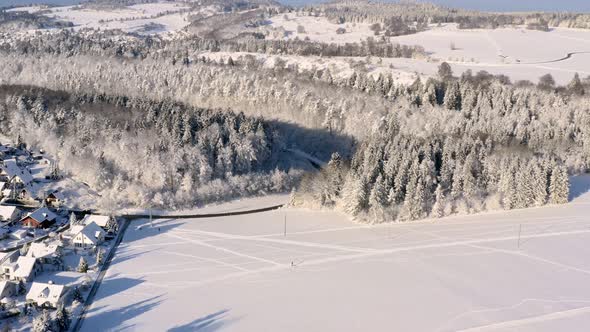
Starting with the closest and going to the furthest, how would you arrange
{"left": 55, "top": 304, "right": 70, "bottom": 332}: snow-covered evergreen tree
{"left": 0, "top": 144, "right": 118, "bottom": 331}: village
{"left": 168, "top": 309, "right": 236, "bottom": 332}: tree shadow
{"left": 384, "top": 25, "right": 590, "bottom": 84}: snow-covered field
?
{"left": 55, "top": 304, "right": 70, "bottom": 332}: snow-covered evergreen tree → {"left": 168, "top": 309, "right": 236, "bottom": 332}: tree shadow → {"left": 0, "top": 144, "right": 118, "bottom": 331}: village → {"left": 384, "top": 25, "right": 590, "bottom": 84}: snow-covered field

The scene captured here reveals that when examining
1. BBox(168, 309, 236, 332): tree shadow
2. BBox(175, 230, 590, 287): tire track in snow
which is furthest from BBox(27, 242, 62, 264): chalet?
BBox(168, 309, 236, 332): tree shadow

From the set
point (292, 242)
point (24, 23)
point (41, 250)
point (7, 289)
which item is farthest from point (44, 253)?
point (24, 23)

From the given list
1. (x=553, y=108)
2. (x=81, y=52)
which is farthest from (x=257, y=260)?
(x=81, y=52)

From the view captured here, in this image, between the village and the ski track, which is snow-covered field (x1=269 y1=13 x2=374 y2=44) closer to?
the village

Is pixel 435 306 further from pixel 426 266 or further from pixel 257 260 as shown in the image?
pixel 257 260

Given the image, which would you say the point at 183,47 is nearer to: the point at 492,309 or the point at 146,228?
the point at 146,228

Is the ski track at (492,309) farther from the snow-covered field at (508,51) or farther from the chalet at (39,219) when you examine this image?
the snow-covered field at (508,51)

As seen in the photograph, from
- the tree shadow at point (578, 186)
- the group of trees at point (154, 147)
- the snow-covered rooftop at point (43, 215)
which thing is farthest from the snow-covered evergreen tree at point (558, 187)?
the snow-covered rooftop at point (43, 215)
